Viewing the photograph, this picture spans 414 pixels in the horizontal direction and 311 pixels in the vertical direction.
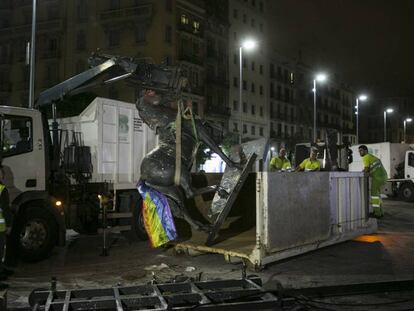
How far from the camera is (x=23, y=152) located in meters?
8.38

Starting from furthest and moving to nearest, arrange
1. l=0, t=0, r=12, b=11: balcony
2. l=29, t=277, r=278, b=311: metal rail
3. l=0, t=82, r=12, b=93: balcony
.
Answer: l=0, t=0, r=12, b=11: balcony → l=0, t=82, r=12, b=93: balcony → l=29, t=277, r=278, b=311: metal rail

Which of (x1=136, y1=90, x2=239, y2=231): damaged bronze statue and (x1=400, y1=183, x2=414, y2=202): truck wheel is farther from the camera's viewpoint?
(x1=400, y1=183, x2=414, y2=202): truck wheel

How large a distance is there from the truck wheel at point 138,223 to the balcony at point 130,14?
4076 centimetres

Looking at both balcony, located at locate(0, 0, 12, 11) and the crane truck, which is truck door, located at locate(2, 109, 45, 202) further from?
balcony, located at locate(0, 0, 12, 11)

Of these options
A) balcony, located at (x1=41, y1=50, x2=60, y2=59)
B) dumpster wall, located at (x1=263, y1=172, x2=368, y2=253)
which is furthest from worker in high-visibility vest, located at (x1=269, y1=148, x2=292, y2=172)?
balcony, located at (x1=41, y1=50, x2=60, y2=59)

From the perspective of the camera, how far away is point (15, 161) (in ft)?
27.0

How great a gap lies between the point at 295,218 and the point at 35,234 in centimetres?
442

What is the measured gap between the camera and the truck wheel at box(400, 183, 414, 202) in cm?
2262

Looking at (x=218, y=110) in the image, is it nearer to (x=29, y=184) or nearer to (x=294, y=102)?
(x=294, y=102)

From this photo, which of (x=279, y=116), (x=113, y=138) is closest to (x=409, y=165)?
(x=113, y=138)

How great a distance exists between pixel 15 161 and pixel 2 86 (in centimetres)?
5153

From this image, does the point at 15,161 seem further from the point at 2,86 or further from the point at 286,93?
the point at 286,93

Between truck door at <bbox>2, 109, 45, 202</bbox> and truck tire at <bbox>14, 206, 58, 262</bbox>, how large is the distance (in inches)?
16.9

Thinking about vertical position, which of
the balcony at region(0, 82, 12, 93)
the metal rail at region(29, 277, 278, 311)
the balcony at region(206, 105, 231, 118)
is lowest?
the metal rail at region(29, 277, 278, 311)
